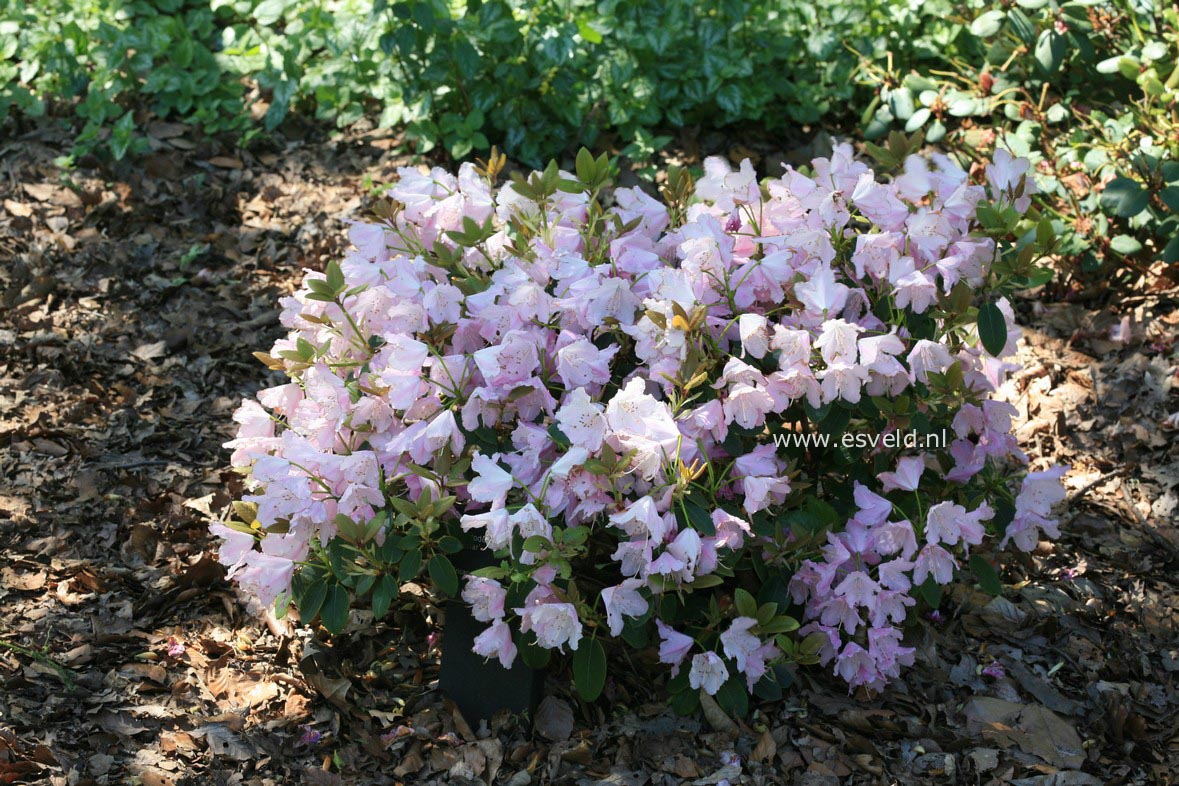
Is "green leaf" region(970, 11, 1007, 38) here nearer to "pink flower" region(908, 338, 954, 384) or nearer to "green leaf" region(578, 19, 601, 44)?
"green leaf" region(578, 19, 601, 44)

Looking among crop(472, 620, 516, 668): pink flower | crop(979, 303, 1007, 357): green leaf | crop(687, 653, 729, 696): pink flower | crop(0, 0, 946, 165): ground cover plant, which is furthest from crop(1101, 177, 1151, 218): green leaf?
crop(472, 620, 516, 668): pink flower

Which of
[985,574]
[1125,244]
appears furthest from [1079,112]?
[985,574]

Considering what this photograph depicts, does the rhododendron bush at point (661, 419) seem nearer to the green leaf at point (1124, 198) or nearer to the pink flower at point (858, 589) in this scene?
the pink flower at point (858, 589)

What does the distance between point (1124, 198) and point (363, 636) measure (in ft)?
8.20

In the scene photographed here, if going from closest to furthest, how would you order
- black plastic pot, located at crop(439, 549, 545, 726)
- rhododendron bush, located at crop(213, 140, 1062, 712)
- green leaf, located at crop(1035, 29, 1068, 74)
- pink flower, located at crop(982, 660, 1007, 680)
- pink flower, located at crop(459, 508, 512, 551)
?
1. pink flower, located at crop(459, 508, 512, 551)
2. rhododendron bush, located at crop(213, 140, 1062, 712)
3. black plastic pot, located at crop(439, 549, 545, 726)
4. pink flower, located at crop(982, 660, 1007, 680)
5. green leaf, located at crop(1035, 29, 1068, 74)

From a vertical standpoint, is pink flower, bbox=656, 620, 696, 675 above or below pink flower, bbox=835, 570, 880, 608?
below

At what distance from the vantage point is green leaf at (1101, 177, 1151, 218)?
3.38 metres

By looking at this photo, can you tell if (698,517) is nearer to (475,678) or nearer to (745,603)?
(745,603)

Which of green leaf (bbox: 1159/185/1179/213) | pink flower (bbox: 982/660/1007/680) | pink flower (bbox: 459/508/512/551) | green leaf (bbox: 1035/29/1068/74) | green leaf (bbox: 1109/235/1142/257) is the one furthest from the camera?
green leaf (bbox: 1035/29/1068/74)

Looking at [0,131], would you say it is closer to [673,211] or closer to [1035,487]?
[673,211]

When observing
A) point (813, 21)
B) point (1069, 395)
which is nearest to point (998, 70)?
point (813, 21)

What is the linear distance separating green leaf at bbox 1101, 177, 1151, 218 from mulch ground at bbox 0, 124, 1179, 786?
0.42m

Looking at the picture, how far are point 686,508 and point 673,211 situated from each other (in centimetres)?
75

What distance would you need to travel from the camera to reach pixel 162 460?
317 cm
